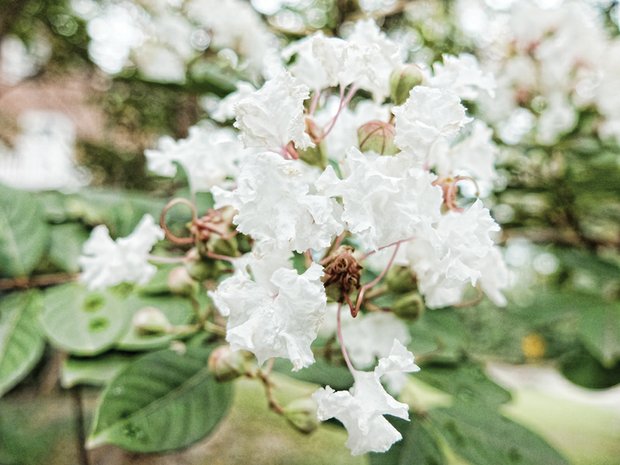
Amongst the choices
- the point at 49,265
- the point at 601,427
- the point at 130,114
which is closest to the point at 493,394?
the point at 49,265

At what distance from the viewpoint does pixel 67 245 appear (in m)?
0.93

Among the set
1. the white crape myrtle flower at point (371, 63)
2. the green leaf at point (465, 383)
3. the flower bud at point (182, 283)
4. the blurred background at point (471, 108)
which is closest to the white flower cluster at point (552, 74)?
the blurred background at point (471, 108)

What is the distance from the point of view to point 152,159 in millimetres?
728

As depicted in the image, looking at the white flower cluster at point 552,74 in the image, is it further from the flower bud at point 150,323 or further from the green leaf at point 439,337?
the flower bud at point 150,323

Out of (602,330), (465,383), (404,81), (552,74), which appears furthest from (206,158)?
(552,74)

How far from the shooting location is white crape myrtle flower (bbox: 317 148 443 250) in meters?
0.47

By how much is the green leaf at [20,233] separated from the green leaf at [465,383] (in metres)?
0.60

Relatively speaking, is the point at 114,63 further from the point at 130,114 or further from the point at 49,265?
the point at 49,265

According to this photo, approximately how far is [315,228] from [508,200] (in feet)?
3.84

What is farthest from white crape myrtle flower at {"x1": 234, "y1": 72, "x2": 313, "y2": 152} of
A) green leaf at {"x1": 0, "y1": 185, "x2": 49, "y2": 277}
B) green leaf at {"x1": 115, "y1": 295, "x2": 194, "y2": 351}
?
green leaf at {"x1": 0, "y1": 185, "x2": 49, "y2": 277}

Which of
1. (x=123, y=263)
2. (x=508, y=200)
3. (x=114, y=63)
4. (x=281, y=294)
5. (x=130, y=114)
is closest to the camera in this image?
(x=281, y=294)

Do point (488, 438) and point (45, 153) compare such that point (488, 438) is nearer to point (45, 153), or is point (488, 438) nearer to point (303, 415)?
point (303, 415)

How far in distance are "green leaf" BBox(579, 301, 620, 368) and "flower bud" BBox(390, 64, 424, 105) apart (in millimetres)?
665

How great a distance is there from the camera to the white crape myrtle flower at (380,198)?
0.47 m
